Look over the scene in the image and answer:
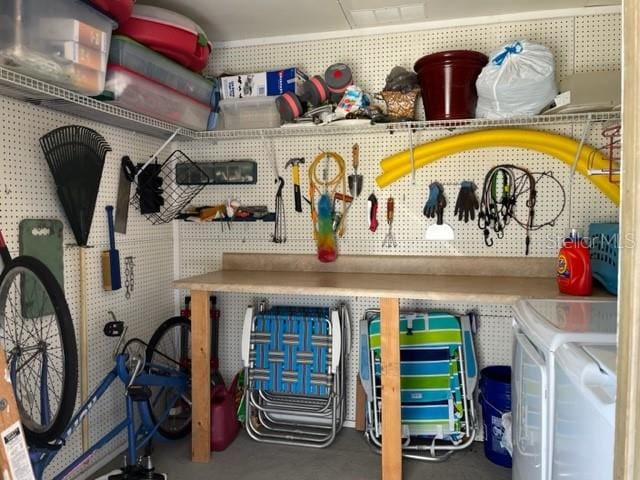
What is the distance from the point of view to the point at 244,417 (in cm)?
279

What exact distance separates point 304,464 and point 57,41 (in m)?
2.19

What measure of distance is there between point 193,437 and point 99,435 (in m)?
0.47

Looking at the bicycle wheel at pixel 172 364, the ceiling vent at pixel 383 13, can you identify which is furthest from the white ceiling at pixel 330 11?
the bicycle wheel at pixel 172 364

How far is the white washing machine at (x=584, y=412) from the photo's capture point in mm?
927

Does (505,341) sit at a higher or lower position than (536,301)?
lower

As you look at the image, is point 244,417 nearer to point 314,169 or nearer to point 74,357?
point 74,357

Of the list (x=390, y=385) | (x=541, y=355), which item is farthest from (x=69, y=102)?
(x=541, y=355)

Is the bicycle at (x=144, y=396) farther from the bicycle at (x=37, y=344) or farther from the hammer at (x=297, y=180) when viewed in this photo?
the hammer at (x=297, y=180)

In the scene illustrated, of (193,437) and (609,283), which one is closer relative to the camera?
(609,283)

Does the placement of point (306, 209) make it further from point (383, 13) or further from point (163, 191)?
point (383, 13)

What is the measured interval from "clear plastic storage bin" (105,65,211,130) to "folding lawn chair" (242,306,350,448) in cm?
113

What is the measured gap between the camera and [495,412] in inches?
93.4

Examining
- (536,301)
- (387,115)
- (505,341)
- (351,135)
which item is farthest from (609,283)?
(351,135)

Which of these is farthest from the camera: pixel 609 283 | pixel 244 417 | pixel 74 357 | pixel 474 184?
pixel 244 417
